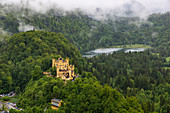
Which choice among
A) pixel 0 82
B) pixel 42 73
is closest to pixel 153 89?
pixel 42 73

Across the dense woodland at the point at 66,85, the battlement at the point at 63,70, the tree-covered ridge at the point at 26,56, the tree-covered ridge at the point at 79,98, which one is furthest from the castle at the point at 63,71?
the tree-covered ridge at the point at 26,56

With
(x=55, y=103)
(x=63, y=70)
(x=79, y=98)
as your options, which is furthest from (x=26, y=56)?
(x=79, y=98)

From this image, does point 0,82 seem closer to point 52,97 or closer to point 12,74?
point 12,74

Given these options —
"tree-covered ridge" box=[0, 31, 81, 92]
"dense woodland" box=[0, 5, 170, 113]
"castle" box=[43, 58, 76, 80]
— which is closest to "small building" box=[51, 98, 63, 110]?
"dense woodland" box=[0, 5, 170, 113]

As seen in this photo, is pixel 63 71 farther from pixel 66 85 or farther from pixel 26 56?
pixel 26 56

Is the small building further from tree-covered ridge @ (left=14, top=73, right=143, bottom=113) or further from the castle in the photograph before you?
the castle
